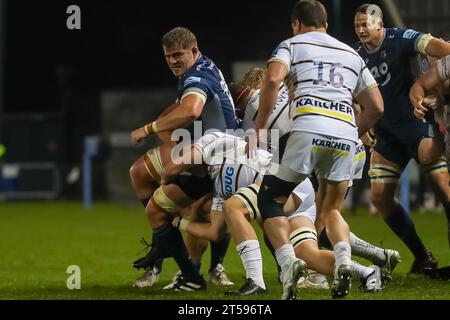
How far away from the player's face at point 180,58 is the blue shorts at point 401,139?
2450 millimetres

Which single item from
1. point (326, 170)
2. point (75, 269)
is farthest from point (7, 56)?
point (326, 170)

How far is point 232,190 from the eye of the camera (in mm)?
8648

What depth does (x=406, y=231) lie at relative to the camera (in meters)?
10.3

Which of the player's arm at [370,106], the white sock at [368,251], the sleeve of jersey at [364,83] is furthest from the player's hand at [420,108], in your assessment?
the white sock at [368,251]

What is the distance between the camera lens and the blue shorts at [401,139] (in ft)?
33.8

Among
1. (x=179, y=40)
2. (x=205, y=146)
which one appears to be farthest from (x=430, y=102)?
(x=179, y=40)

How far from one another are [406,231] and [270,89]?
3.25m

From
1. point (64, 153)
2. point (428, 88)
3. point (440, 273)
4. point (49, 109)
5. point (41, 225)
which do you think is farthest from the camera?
point (49, 109)

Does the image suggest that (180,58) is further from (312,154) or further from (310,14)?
(312,154)

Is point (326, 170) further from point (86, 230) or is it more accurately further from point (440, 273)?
point (86, 230)

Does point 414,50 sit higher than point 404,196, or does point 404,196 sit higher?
point 414,50

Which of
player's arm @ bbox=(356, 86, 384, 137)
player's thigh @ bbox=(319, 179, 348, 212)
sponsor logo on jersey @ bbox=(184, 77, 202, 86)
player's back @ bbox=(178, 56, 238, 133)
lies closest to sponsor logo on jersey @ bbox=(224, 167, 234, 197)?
player's back @ bbox=(178, 56, 238, 133)

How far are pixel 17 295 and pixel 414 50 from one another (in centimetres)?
420

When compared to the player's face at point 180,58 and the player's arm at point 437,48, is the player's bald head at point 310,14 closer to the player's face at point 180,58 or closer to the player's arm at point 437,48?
the player's face at point 180,58
